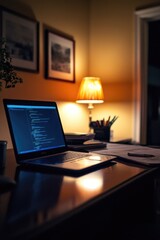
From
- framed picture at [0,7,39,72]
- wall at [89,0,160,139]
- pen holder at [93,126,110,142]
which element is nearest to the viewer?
framed picture at [0,7,39,72]

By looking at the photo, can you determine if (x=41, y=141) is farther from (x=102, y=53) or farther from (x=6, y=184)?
(x=102, y=53)

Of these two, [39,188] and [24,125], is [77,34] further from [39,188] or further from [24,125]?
[39,188]

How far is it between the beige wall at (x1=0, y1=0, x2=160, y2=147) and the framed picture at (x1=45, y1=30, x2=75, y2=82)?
7cm

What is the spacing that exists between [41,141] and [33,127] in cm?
7

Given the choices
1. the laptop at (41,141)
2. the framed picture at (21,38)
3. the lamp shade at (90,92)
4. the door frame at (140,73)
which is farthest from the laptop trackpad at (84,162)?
the door frame at (140,73)

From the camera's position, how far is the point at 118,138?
8.24 ft

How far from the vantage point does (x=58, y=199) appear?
64cm

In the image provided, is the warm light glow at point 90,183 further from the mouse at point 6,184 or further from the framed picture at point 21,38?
the framed picture at point 21,38

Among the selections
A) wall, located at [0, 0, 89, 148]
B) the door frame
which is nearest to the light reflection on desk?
wall, located at [0, 0, 89, 148]

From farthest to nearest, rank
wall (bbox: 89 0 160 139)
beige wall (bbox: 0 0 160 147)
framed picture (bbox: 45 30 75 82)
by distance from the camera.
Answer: wall (bbox: 89 0 160 139) < beige wall (bbox: 0 0 160 147) < framed picture (bbox: 45 30 75 82)

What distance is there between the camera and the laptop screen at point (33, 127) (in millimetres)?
1013

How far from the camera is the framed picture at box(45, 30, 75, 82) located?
2220 mm

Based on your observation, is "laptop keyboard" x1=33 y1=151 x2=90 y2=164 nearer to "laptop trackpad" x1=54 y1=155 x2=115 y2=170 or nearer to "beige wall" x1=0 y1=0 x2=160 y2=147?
"laptop trackpad" x1=54 y1=155 x2=115 y2=170

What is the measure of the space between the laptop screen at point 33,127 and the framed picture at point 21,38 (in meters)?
0.83
